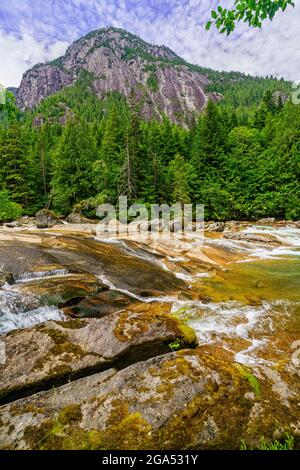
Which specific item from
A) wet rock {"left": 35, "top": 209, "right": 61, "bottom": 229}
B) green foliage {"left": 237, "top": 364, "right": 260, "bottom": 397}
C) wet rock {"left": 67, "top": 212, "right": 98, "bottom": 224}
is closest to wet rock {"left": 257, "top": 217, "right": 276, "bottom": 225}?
wet rock {"left": 67, "top": 212, "right": 98, "bottom": 224}

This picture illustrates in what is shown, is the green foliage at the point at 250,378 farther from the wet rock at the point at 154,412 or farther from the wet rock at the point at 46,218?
the wet rock at the point at 46,218

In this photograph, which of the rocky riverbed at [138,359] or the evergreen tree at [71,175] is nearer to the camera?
the rocky riverbed at [138,359]

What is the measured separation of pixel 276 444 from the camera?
250 centimetres

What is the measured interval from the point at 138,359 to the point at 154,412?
57.4 inches

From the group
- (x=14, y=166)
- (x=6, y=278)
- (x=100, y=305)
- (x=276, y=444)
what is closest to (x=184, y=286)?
(x=100, y=305)

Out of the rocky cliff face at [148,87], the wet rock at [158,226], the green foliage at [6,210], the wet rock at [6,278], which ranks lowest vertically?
the wet rock at [6,278]

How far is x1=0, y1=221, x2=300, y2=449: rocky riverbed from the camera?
2656mm

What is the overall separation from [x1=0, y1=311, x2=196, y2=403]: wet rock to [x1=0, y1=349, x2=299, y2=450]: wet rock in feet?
1.34

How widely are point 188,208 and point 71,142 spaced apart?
1740 centimetres

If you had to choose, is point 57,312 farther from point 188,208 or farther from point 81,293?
point 188,208

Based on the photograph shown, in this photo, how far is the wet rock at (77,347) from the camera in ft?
11.8

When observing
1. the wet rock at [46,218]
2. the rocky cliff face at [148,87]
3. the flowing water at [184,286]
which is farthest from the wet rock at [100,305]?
the rocky cliff face at [148,87]

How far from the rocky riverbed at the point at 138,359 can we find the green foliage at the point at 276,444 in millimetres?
64

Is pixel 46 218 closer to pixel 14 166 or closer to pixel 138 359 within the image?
pixel 14 166
